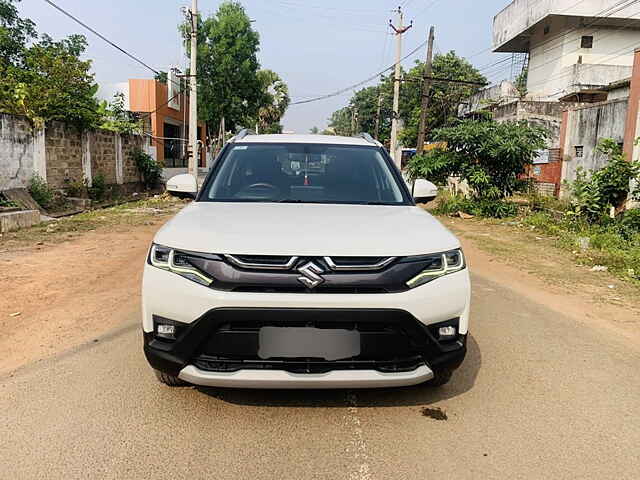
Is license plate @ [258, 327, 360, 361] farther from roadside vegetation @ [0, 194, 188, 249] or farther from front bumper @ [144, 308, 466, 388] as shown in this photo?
roadside vegetation @ [0, 194, 188, 249]

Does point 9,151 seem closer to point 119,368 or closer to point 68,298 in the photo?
point 68,298

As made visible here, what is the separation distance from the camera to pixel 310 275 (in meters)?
2.48

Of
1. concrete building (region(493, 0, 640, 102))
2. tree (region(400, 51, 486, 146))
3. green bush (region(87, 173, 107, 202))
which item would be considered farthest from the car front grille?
tree (region(400, 51, 486, 146))

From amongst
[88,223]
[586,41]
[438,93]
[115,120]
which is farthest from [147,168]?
[438,93]

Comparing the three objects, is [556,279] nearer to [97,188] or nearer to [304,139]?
[304,139]

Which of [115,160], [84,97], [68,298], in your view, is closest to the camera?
[68,298]

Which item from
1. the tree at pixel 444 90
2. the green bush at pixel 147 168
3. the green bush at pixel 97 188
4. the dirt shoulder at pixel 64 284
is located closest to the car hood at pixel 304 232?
the dirt shoulder at pixel 64 284

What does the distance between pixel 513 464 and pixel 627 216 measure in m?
8.23

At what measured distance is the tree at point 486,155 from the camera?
12664mm

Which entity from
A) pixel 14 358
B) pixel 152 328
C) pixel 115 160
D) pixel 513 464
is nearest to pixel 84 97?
pixel 115 160

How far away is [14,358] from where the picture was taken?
3.61m

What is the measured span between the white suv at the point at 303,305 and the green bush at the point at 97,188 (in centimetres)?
1296

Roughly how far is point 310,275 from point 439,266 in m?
0.69

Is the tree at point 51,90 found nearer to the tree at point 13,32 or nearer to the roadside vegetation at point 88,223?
the roadside vegetation at point 88,223
